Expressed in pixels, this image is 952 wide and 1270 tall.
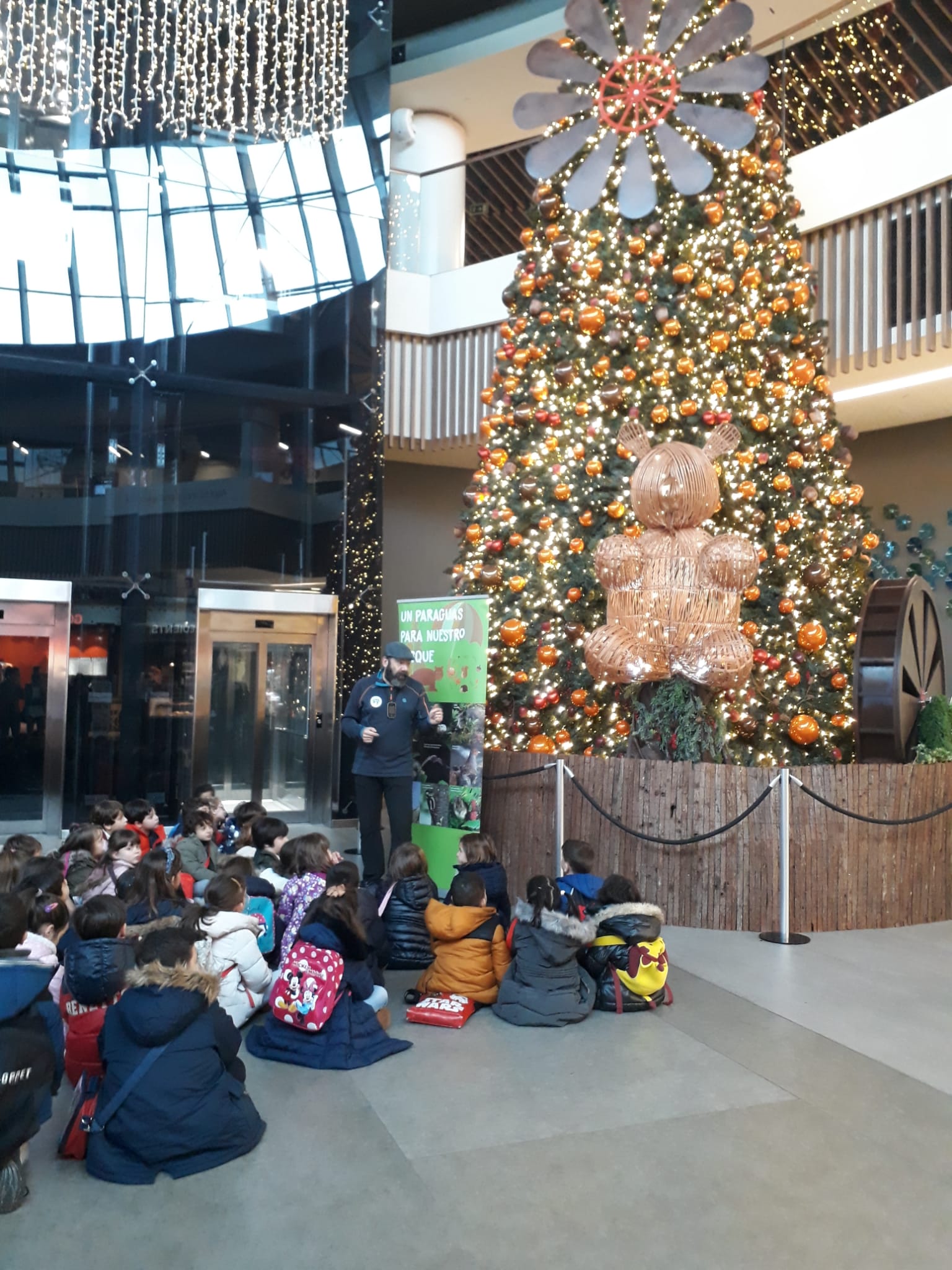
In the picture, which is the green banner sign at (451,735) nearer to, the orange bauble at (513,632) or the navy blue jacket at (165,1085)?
the orange bauble at (513,632)

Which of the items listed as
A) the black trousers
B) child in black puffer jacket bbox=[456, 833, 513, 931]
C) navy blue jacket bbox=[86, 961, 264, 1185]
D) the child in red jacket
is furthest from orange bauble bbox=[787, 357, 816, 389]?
navy blue jacket bbox=[86, 961, 264, 1185]

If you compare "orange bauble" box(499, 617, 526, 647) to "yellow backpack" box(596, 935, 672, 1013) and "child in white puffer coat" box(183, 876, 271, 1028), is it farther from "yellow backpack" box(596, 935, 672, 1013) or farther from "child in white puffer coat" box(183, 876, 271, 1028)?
"child in white puffer coat" box(183, 876, 271, 1028)

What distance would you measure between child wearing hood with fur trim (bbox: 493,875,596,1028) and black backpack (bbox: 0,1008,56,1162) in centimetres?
236

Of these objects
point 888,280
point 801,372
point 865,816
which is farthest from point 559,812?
point 888,280

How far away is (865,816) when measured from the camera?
22.8 ft

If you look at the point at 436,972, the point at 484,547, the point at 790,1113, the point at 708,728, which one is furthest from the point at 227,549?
the point at 790,1113

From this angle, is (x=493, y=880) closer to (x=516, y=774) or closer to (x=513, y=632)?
(x=516, y=774)

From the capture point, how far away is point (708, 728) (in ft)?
25.0

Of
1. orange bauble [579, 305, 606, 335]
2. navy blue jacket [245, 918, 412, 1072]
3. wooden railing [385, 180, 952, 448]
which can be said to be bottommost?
navy blue jacket [245, 918, 412, 1072]

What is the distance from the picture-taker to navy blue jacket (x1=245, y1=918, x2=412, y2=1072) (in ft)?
14.9

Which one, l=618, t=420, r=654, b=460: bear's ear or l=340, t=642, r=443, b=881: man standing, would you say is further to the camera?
l=618, t=420, r=654, b=460: bear's ear

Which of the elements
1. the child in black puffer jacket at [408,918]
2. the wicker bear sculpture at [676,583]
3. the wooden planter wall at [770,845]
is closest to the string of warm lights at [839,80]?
the wicker bear sculpture at [676,583]

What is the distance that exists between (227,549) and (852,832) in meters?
6.83

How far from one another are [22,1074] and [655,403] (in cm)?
716
